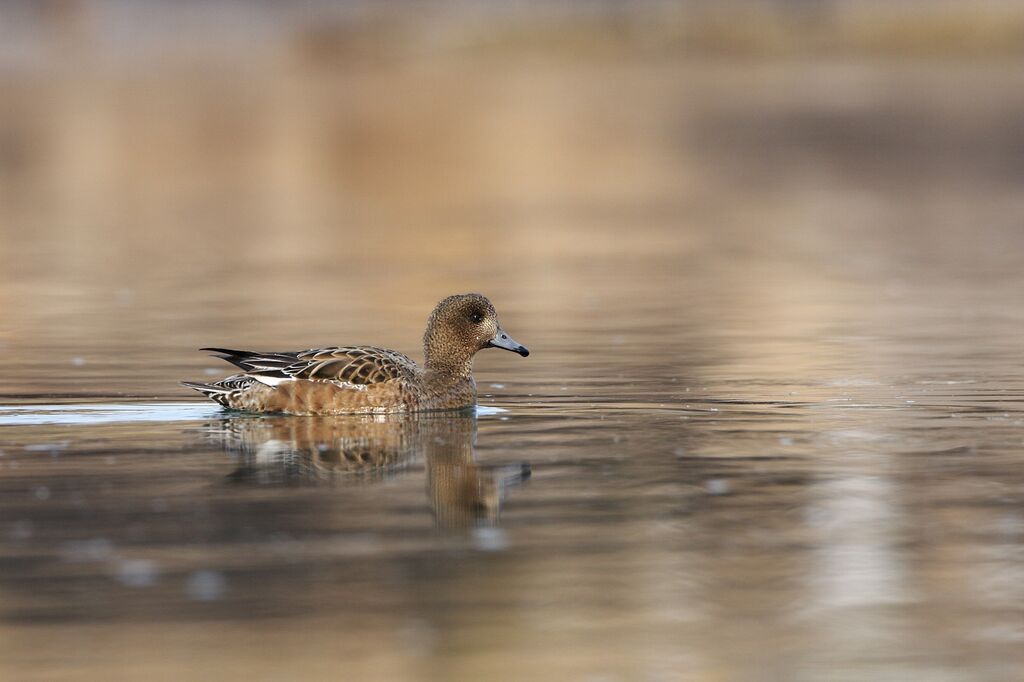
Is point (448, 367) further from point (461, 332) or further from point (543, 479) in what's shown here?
point (543, 479)

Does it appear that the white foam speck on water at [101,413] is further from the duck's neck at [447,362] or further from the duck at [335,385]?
the duck's neck at [447,362]

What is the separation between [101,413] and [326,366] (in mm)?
1272

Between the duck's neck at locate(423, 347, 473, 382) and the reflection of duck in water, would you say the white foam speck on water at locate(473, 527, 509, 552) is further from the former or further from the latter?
the duck's neck at locate(423, 347, 473, 382)

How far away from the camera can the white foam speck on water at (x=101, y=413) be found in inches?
516

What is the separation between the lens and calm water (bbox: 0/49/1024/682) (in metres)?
8.47

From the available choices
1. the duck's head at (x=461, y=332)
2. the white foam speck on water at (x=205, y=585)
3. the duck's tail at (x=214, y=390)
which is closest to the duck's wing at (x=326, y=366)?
the duck's tail at (x=214, y=390)

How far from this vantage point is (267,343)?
1731cm

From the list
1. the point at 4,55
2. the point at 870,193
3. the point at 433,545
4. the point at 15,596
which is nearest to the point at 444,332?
the point at 433,545

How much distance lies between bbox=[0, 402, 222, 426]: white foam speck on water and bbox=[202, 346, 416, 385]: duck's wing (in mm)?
394

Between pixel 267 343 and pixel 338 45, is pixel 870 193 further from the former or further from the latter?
pixel 338 45

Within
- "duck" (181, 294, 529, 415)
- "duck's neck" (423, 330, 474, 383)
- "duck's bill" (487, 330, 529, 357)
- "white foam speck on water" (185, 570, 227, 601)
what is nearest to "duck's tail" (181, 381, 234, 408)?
"duck" (181, 294, 529, 415)

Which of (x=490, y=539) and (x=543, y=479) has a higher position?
(x=543, y=479)

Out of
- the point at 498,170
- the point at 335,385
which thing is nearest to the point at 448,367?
the point at 335,385

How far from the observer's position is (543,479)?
37.2 feet
